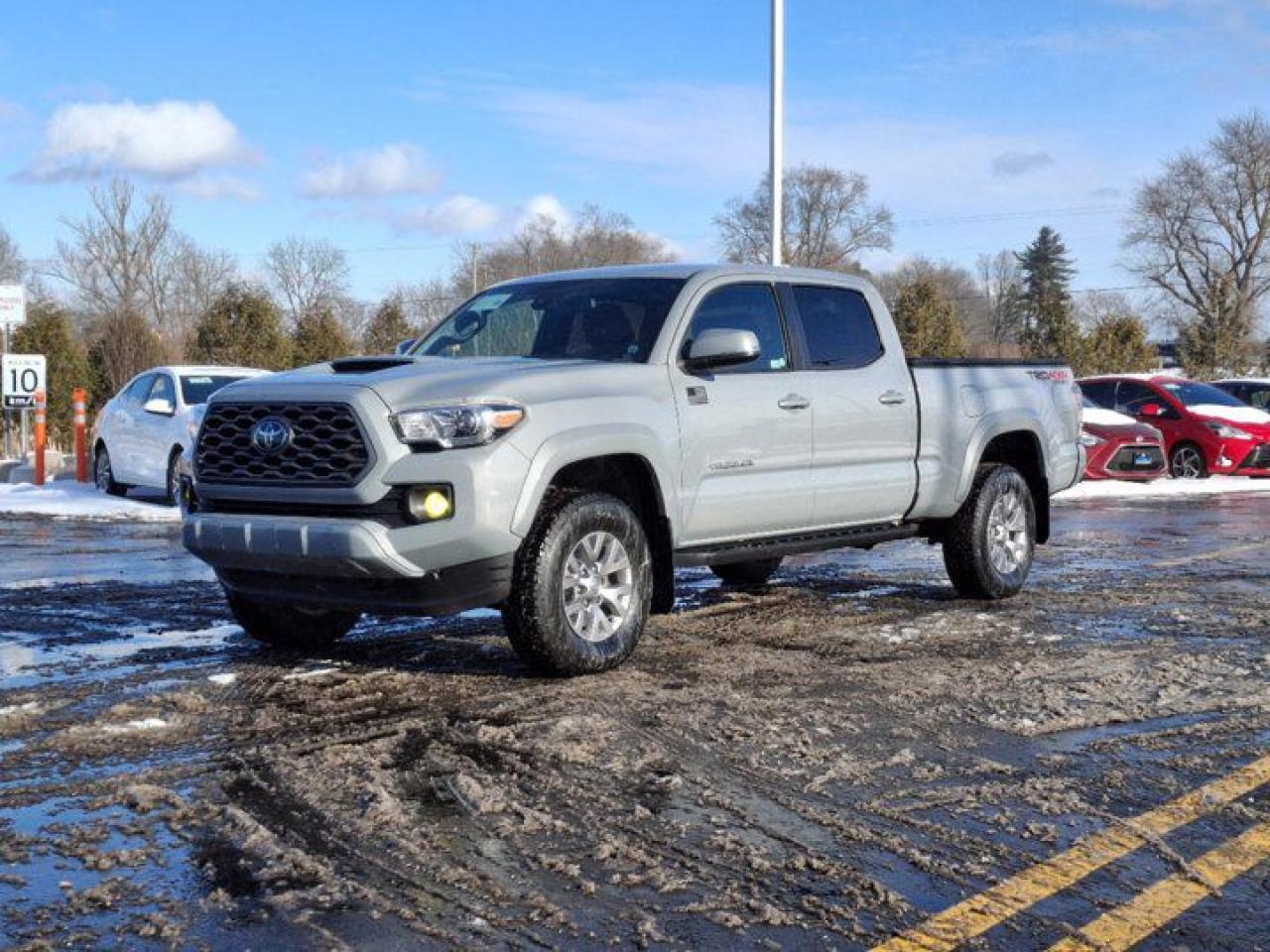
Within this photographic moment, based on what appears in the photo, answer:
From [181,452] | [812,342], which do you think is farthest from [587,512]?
[181,452]

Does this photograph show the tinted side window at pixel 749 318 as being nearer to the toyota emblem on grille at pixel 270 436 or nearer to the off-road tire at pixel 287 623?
the toyota emblem on grille at pixel 270 436

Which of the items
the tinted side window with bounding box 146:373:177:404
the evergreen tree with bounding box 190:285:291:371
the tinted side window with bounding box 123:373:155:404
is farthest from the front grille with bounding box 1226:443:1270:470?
the evergreen tree with bounding box 190:285:291:371

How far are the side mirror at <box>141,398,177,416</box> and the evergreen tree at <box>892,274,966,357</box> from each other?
28.0m

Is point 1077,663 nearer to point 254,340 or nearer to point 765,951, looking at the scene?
point 765,951

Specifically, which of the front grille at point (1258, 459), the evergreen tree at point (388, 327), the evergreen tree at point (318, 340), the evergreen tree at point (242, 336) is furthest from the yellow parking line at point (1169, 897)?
the evergreen tree at point (388, 327)

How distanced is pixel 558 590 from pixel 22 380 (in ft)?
50.9

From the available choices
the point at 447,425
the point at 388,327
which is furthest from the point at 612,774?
the point at 388,327

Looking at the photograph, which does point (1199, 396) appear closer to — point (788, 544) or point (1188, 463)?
point (1188, 463)

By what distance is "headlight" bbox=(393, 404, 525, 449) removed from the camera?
5.66m

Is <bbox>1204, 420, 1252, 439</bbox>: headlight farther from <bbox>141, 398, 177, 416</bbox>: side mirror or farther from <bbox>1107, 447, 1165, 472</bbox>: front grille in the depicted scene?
<bbox>141, 398, 177, 416</bbox>: side mirror

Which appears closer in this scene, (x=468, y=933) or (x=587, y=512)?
(x=468, y=933)

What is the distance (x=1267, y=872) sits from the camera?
12.2ft

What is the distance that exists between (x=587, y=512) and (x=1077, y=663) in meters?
2.36

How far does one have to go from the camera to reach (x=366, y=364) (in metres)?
6.33
